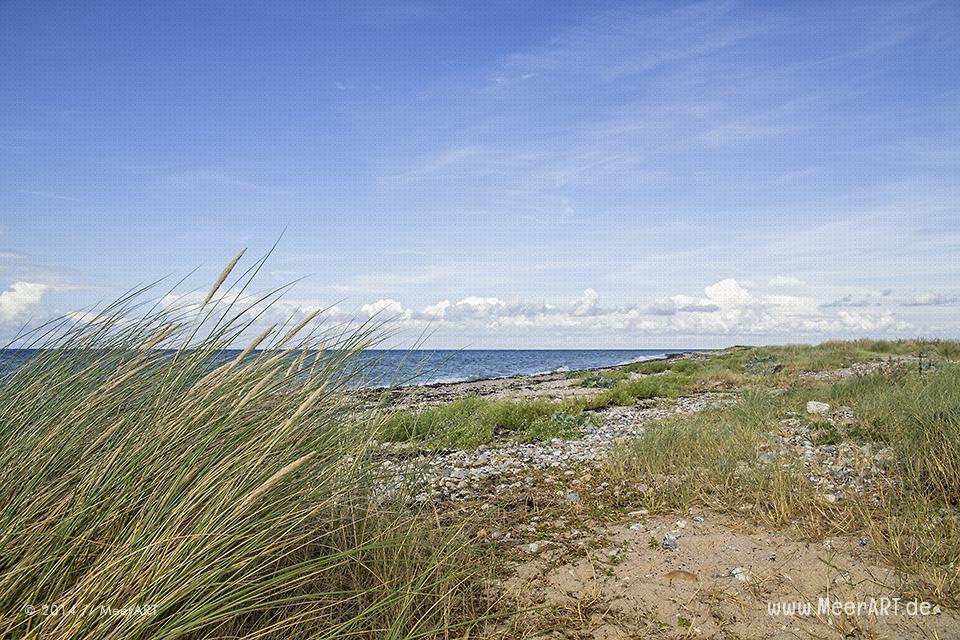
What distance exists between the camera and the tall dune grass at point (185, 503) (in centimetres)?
220

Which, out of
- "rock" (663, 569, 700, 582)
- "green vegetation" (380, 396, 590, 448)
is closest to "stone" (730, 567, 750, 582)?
"rock" (663, 569, 700, 582)

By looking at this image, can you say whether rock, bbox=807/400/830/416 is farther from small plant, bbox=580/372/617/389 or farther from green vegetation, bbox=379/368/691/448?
small plant, bbox=580/372/617/389

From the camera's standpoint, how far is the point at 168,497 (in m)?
2.38

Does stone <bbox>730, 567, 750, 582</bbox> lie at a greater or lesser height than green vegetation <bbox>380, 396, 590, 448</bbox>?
lesser

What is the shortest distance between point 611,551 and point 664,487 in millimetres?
1326

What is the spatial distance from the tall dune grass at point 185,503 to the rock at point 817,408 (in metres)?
7.36

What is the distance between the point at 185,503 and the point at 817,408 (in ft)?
30.4

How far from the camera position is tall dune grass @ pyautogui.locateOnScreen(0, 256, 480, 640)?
2195 millimetres

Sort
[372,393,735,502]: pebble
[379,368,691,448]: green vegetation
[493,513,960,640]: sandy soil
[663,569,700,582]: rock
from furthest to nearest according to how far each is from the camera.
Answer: [379,368,691,448]: green vegetation
[372,393,735,502]: pebble
[663,569,700,582]: rock
[493,513,960,640]: sandy soil

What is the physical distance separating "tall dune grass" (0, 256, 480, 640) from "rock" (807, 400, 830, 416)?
24.2 ft

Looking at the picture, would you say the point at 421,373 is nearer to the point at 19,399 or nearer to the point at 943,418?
the point at 19,399

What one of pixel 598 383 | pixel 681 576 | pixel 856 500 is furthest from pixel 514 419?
pixel 598 383

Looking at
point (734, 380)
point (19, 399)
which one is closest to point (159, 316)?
point (19, 399)

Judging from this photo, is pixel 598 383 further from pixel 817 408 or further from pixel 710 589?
pixel 710 589
